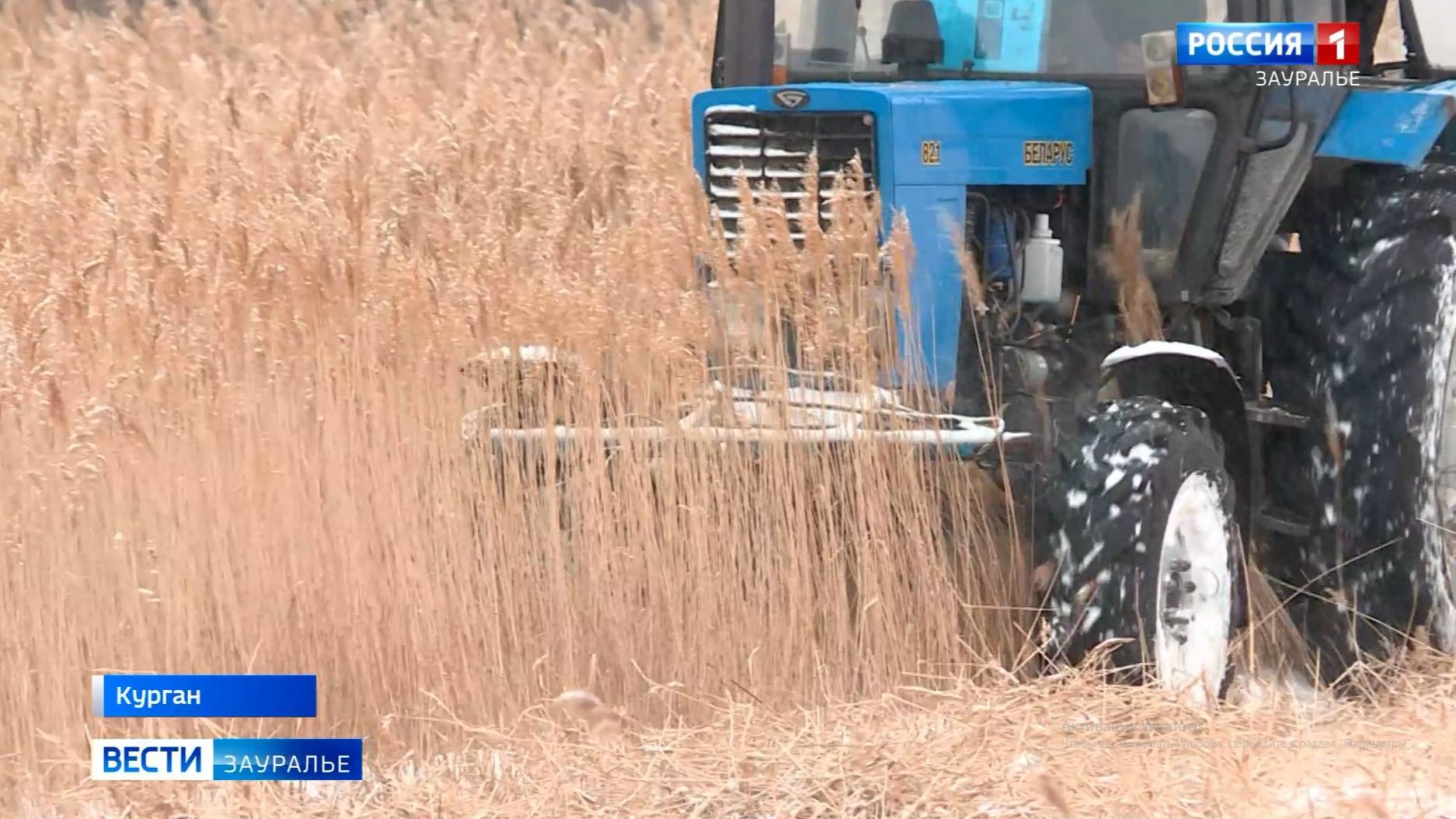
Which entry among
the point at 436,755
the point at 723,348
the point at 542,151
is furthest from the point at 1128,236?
the point at 542,151

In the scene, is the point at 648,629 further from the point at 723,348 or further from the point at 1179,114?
the point at 1179,114

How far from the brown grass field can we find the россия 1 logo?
99cm

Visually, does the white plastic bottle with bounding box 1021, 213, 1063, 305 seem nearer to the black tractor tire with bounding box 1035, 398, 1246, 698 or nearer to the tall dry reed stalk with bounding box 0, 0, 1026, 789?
the tall dry reed stalk with bounding box 0, 0, 1026, 789

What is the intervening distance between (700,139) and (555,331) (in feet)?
2.99

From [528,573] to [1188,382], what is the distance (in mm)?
1585

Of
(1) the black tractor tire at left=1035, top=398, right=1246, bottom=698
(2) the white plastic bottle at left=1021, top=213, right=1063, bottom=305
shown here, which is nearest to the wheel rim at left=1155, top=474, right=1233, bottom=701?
(1) the black tractor tire at left=1035, top=398, right=1246, bottom=698

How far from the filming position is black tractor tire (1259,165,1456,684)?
15.2ft

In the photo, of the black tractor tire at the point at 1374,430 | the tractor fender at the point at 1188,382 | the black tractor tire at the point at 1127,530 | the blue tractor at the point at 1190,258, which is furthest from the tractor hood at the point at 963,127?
the black tractor tire at the point at 1127,530

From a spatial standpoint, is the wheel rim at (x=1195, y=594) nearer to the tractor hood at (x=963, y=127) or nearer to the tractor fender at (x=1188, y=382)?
the tractor fender at (x=1188, y=382)

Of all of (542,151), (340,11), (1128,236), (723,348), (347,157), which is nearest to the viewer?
(723,348)

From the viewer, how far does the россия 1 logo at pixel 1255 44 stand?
4.71m

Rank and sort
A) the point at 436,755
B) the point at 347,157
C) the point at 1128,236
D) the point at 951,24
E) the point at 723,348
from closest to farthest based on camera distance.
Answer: the point at 436,755 < the point at 723,348 < the point at 1128,236 < the point at 951,24 < the point at 347,157

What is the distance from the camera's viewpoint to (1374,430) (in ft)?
15.4

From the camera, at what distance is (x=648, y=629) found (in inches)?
173
